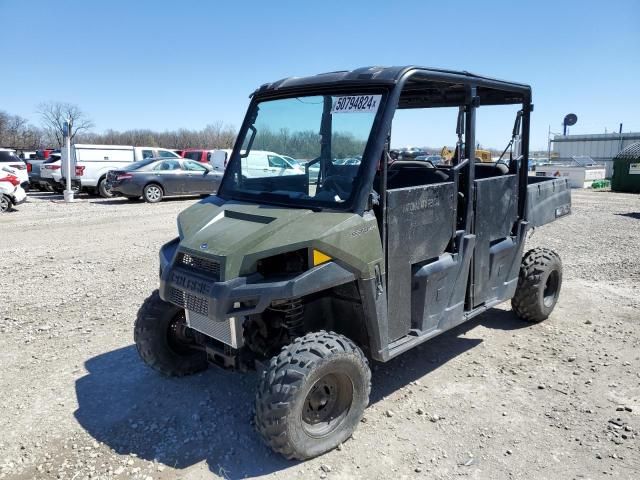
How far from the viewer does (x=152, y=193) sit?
692 inches

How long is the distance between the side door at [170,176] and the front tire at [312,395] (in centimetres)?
1556

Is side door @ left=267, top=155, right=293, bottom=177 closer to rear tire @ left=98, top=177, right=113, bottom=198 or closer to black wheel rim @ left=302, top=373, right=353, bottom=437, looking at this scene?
black wheel rim @ left=302, top=373, right=353, bottom=437

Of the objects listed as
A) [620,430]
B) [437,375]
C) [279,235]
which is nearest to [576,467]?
[620,430]

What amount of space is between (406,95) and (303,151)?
1.48 meters

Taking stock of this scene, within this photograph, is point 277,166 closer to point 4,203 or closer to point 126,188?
point 4,203

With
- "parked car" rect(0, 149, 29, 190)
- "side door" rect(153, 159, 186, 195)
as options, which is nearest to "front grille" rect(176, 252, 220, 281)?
"side door" rect(153, 159, 186, 195)

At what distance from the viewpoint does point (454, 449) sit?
339 centimetres

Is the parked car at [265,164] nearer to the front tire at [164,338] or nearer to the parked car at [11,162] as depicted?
the front tire at [164,338]

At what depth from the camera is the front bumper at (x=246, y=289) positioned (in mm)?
3014

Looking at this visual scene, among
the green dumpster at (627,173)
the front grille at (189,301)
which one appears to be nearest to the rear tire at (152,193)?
the front grille at (189,301)

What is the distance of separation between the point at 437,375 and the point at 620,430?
4.55 ft

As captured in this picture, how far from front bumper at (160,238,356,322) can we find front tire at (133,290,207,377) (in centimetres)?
87

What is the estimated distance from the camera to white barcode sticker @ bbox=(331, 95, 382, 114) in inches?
137

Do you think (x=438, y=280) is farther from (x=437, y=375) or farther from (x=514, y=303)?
(x=514, y=303)
